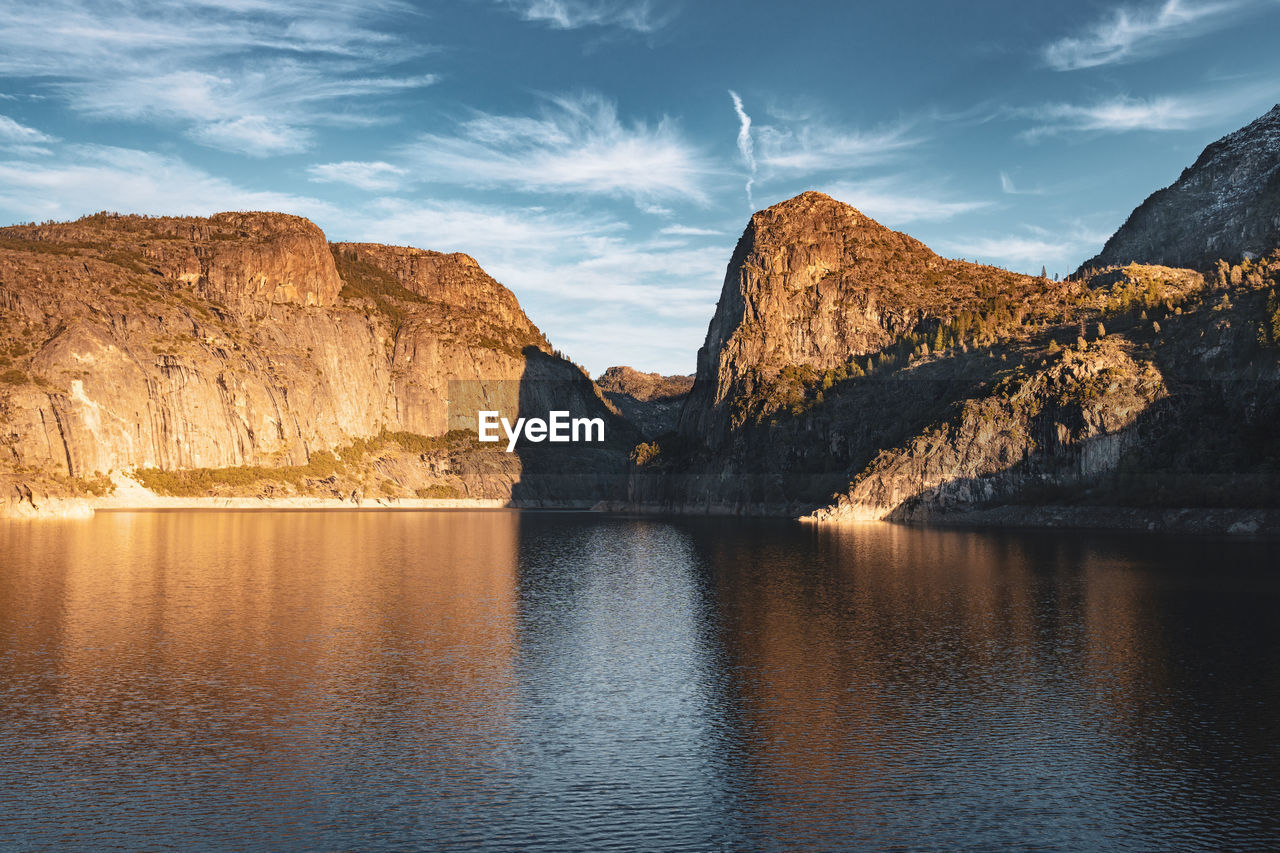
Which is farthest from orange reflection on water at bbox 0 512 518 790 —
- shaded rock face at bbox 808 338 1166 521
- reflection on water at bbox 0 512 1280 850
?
shaded rock face at bbox 808 338 1166 521

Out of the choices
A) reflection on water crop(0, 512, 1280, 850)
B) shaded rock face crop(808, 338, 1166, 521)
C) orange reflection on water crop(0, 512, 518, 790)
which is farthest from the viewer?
shaded rock face crop(808, 338, 1166, 521)

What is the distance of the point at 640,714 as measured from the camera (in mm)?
42312

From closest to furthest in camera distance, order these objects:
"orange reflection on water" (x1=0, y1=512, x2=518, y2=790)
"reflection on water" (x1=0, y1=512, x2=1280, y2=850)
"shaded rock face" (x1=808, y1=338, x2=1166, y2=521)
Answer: "reflection on water" (x1=0, y1=512, x2=1280, y2=850), "orange reflection on water" (x1=0, y1=512, x2=518, y2=790), "shaded rock face" (x1=808, y1=338, x2=1166, y2=521)

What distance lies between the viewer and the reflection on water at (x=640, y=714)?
30062 millimetres

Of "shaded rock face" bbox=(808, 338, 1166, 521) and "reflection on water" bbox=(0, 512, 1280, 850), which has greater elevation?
"shaded rock face" bbox=(808, 338, 1166, 521)

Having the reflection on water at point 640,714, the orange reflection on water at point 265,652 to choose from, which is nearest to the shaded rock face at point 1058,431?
the reflection on water at point 640,714

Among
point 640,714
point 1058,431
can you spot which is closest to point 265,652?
point 640,714

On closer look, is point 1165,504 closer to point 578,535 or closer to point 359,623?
point 578,535

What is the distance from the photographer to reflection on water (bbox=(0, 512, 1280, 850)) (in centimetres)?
3006

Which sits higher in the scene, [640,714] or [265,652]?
[265,652]

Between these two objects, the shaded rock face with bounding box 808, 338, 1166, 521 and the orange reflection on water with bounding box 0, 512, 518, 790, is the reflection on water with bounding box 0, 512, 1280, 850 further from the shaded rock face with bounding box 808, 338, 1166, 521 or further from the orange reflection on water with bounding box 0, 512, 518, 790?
the shaded rock face with bounding box 808, 338, 1166, 521

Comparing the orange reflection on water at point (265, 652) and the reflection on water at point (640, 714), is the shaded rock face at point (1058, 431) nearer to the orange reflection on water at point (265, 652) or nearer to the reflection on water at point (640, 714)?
the reflection on water at point (640, 714)

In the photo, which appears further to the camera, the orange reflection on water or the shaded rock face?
the shaded rock face

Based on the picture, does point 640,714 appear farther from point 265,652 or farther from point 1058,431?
point 1058,431
